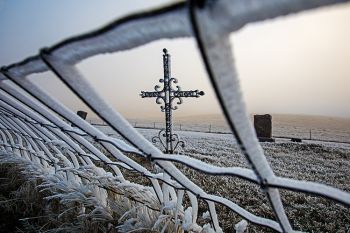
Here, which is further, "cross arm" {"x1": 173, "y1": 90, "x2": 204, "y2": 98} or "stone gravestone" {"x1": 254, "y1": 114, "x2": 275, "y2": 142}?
"stone gravestone" {"x1": 254, "y1": 114, "x2": 275, "y2": 142}

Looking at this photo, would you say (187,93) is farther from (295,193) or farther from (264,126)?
(264,126)

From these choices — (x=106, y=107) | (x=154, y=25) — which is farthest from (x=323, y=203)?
(x=154, y=25)

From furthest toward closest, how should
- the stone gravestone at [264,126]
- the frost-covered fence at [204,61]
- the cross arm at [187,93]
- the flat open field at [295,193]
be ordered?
the stone gravestone at [264,126], the cross arm at [187,93], the flat open field at [295,193], the frost-covered fence at [204,61]

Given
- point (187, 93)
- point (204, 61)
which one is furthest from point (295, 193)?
point (204, 61)

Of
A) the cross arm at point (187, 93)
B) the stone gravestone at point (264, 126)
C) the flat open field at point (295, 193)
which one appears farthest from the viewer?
the stone gravestone at point (264, 126)

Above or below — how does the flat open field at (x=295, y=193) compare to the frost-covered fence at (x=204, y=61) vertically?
below

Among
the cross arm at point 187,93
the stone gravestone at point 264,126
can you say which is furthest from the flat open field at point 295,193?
the stone gravestone at point 264,126

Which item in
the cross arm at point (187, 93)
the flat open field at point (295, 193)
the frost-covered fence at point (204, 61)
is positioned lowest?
the flat open field at point (295, 193)

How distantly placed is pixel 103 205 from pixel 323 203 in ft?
13.0

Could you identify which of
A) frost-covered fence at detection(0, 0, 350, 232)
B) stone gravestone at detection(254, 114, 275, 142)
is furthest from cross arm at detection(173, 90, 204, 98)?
stone gravestone at detection(254, 114, 275, 142)

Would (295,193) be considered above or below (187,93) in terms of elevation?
below

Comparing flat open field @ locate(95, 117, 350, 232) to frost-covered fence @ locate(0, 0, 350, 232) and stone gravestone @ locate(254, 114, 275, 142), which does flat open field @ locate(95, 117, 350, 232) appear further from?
stone gravestone @ locate(254, 114, 275, 142)

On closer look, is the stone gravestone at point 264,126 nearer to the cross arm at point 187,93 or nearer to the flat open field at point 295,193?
the flat open field at point 295,193

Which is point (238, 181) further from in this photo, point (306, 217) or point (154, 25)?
point (154, 25)
